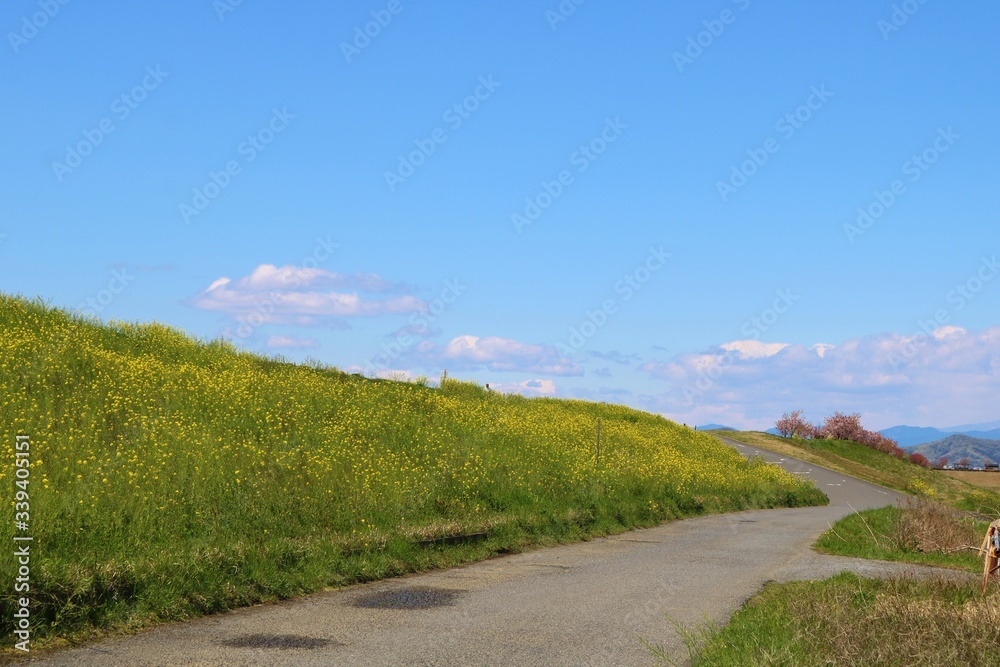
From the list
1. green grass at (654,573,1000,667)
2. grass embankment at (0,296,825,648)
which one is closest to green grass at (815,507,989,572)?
grass embankment at (0,296,825,648)

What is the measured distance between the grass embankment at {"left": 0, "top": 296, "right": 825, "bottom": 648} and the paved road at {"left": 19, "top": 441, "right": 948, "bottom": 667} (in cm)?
73

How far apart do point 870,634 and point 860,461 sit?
6207 cm

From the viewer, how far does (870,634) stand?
726 cm

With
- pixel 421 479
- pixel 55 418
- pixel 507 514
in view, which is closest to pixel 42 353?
pixel 55 418

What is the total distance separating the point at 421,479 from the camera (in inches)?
727

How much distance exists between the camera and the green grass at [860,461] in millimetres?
55156

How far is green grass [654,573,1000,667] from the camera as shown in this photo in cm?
678

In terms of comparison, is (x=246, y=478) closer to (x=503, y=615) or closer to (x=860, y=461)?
(x=503, y=615)

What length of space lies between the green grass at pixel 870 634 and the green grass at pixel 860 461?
4444 cm

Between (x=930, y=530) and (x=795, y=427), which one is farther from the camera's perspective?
(x=795, y=427)

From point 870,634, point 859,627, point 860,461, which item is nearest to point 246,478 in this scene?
point 859,627

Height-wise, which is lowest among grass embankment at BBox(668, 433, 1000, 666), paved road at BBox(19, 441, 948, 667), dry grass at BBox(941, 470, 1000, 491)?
paved road at BBox(19, 441, 948, 667)

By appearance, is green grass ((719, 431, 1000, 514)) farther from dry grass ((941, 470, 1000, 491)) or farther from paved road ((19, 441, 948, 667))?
paved road ((19, 441, 948, 667))

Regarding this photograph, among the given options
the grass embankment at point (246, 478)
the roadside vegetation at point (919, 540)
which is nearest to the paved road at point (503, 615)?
the grass embankment at point (246, 478)
